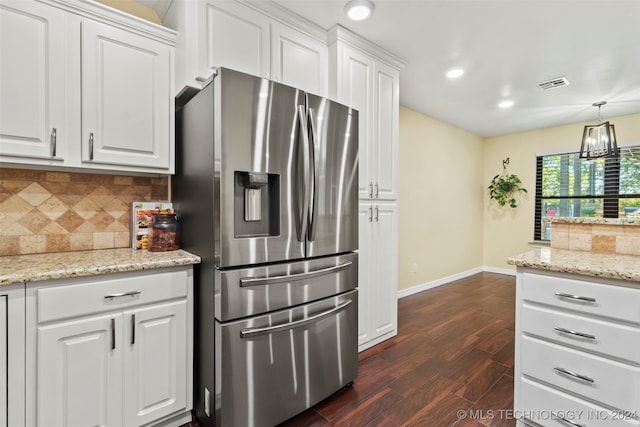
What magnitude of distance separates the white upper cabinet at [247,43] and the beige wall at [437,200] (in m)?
2.12

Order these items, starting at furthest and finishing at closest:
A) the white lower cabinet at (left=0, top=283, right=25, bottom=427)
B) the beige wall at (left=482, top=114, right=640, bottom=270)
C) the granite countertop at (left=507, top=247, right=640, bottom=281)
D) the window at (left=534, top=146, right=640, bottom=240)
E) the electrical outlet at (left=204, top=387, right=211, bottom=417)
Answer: the beige wall at (left=482, top=114, right=640, bottom=270) → the window at (left=534, top=146, right=640, bottom=240) → the electrical outlet at (left=204, top=387, right=211, bottom=417) → the granite countertop at (left=507, top=247, right=640, bottom=281) → the white lower cabinet at (left=0, top=283, right=25, bottom=427)

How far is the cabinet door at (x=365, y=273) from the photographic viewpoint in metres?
2.41

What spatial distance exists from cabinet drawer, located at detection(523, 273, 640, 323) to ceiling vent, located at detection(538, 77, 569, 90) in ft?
8.89

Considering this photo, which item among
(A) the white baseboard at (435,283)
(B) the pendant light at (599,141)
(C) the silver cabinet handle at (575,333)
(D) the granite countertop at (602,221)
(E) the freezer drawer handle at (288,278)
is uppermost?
(B) the pendant light at (599,141)

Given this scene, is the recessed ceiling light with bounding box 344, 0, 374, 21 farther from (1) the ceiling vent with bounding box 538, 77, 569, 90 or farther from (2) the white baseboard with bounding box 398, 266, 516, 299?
(2) the white baseboard with bounding box 398, 266, 516, 299

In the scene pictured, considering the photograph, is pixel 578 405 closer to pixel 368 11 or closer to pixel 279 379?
pixel 279 379

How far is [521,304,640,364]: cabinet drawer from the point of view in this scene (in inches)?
50.3

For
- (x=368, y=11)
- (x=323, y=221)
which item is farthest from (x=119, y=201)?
(x=368, y=11)

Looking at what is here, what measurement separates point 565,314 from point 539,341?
195 millimetres

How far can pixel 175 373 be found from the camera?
5.18 ft

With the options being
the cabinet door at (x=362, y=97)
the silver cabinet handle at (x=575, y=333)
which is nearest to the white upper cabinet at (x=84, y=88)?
the cabinet door at (x=362, y=97)

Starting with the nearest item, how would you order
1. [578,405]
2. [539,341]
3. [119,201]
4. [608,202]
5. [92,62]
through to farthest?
[578,405] < [539,341] < [92,62] < [119,201] < [608,202]

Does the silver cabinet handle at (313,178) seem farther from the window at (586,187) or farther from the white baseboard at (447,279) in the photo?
the window at (586,187)

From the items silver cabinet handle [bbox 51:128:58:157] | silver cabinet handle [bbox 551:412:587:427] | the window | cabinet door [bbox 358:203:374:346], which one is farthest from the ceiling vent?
silver cabinet handle [bbox 51:128:58:157]
